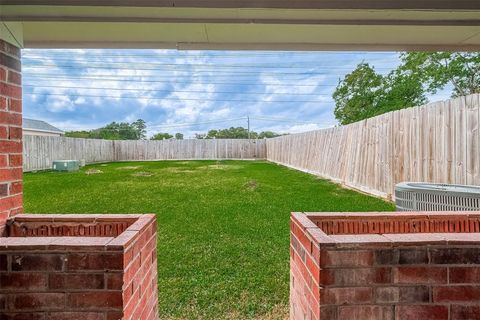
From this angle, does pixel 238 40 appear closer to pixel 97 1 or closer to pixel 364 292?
pixel 97 1

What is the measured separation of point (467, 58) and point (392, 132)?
9665mm

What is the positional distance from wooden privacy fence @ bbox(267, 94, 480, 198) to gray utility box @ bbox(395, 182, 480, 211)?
1540 millimetres

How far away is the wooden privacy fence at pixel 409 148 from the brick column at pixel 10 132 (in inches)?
180

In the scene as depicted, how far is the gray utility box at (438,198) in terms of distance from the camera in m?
2.34

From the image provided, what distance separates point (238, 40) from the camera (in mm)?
2131

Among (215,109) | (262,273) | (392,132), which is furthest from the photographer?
(215,109)

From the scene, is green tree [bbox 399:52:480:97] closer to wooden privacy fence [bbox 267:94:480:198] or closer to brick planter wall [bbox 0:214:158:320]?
wooden privacy fence [bbox 267:94:480:198]

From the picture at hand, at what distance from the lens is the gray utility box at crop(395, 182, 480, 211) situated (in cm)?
234

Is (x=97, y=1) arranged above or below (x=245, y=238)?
above

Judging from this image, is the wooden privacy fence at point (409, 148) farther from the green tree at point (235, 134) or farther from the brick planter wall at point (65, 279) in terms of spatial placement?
the green tree at point (235, 134)

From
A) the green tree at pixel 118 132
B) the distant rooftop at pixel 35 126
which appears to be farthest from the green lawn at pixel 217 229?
the green tree at pixel 118 132

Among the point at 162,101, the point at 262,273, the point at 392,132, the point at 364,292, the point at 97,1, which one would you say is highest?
the point at 162,101

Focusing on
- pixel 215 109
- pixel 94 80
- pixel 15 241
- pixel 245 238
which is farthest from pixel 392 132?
pixel 215 109

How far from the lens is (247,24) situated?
1.80 m
